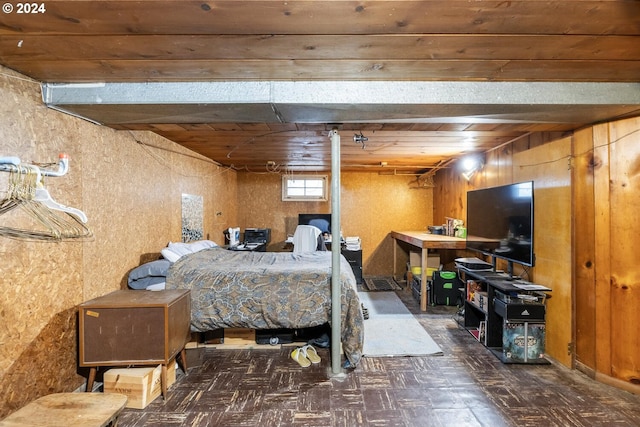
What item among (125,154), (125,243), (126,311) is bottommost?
(126,311)

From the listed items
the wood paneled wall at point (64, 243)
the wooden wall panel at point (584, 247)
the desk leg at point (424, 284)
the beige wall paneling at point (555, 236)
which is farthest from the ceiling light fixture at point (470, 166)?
the wood paneled wall at point (64, 243)

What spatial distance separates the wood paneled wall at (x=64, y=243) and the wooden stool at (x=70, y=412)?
382 mm

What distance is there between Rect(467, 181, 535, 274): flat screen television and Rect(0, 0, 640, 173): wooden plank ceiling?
90 centimetres

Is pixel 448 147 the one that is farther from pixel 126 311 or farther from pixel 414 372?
pixel 126 311

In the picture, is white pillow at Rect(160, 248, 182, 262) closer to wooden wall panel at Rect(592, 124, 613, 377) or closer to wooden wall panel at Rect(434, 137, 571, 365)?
wooden wall panel at Rect(434, 137, 571, 365)

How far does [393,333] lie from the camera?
3.46 meters

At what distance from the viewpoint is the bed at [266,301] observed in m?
2.71

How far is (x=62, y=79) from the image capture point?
75.6 inches

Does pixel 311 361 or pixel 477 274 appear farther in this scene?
pixel 477 274

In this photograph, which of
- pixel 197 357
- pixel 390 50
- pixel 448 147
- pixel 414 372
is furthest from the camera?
pixel 448 147

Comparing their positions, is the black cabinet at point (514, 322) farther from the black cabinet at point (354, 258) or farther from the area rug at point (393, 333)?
the black cabinet at point (354, 258)

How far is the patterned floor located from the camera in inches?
80.7

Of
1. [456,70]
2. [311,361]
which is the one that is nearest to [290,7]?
[456,70]

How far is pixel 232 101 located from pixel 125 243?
170 centimetres
